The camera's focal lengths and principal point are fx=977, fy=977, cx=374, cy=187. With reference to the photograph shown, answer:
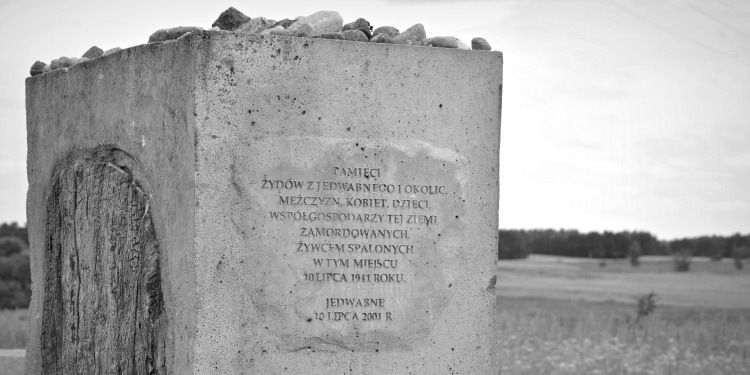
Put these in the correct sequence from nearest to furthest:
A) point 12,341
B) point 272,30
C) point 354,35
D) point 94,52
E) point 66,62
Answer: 1. point 272,30
2. point 354,35
3. point 94,52
4. point 66,62
5. point 12,341

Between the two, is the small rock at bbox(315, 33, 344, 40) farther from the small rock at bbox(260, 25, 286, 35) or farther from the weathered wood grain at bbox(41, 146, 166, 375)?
the weathered wood grain at bbox(41, 146, 166, 375)

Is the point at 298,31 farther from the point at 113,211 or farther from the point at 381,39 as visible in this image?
the point at 113,211

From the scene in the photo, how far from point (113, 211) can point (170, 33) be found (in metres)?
1.21

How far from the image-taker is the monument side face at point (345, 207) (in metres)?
5.38

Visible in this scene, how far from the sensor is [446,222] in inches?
227

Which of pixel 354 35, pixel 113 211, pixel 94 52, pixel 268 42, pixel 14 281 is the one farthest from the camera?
pixel 14 281

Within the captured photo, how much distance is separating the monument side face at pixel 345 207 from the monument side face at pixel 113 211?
0.19 m

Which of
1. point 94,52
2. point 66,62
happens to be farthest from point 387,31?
point 66,62

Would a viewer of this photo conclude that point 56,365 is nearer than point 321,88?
No

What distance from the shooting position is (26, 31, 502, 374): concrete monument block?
5383 millimetres

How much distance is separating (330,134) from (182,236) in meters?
1.01

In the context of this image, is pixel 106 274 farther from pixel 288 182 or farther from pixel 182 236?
pixel 288 182

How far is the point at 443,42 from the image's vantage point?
596cm

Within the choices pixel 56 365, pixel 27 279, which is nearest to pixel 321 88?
pixel 56 365
